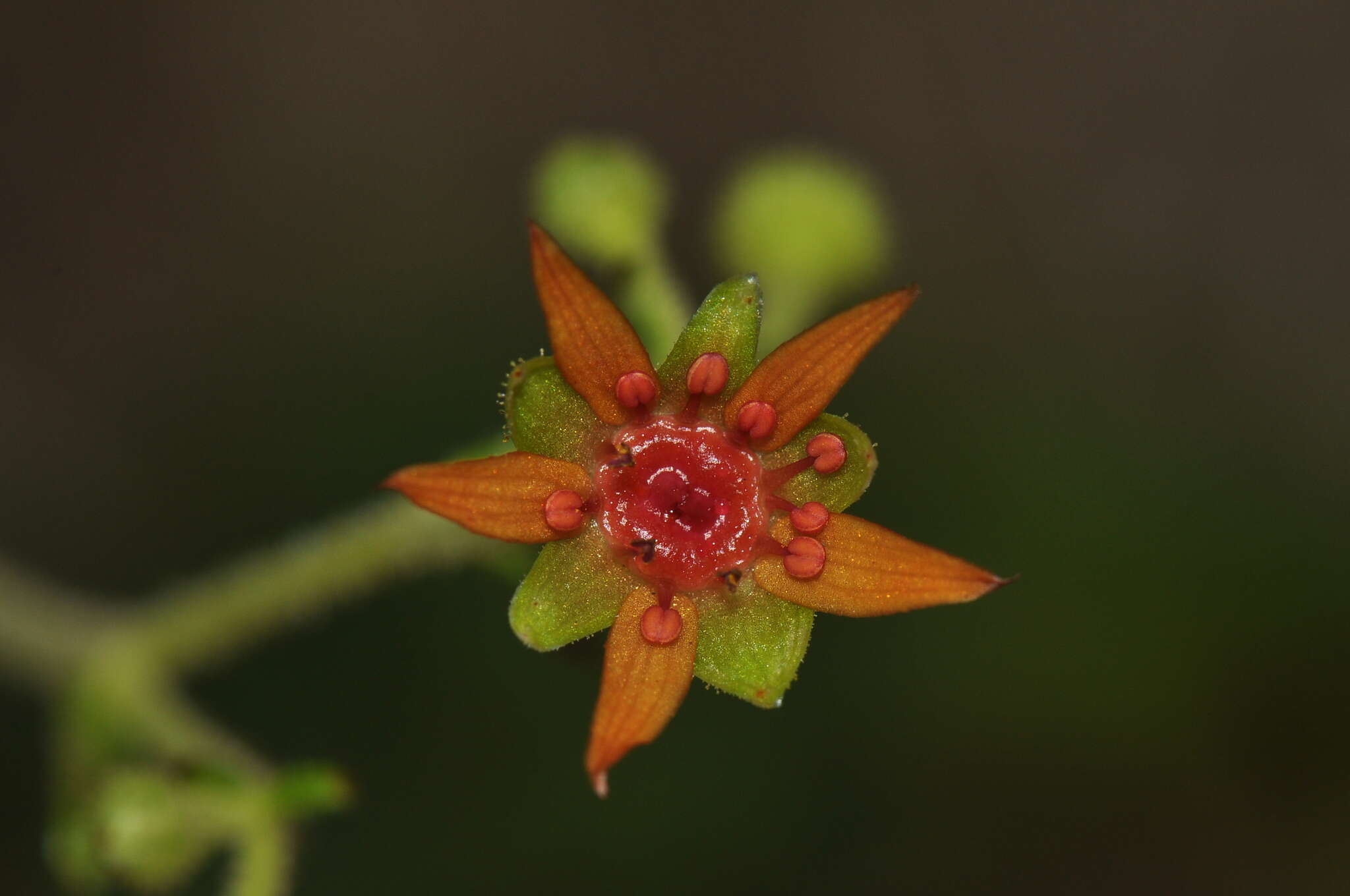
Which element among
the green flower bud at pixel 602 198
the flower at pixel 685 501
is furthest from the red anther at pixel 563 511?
the green flower bud at pixel 602 198

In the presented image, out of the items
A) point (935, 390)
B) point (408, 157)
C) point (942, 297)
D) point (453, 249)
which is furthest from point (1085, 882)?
point (408, 157)

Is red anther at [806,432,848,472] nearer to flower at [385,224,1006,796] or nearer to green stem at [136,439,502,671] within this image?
flower at [385,224,1006,796]

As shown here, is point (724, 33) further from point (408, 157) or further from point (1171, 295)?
point (1171, 295)

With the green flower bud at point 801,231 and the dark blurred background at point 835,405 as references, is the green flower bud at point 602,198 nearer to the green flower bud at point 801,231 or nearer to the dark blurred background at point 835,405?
the green flower bud at point 801,231

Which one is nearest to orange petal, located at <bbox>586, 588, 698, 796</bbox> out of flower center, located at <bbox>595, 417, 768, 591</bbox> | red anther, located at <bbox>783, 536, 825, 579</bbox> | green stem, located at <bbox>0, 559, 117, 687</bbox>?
flower center, located at <bbox>595, 417, 768, 591</bbox>

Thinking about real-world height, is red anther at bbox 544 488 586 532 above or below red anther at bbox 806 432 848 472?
below
